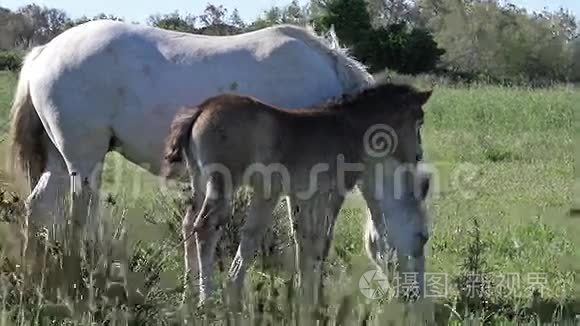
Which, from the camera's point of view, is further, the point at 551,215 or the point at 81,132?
the point at 551,215

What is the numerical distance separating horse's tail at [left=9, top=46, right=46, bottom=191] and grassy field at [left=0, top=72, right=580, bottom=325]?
173 millimetres

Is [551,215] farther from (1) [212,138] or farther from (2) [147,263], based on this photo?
Answer: (2) [147,263]

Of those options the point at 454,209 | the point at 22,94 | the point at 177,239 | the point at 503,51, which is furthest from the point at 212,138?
the point at 503,51

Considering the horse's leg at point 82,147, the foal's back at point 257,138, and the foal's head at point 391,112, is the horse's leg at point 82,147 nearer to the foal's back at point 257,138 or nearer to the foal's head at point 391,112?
the foal's back at point 257,138

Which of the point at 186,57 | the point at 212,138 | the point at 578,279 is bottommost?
the point at 578,279

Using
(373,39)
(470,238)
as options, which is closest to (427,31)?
(373,39)

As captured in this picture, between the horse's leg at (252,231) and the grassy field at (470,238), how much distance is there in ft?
0.64

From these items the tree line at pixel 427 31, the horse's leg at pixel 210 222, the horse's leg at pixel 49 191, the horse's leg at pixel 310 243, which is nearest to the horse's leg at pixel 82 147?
the horse's leg at pixel 49 191

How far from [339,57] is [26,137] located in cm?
205

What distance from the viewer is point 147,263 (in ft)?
14.6

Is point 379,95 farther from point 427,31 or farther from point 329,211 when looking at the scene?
point 427,31

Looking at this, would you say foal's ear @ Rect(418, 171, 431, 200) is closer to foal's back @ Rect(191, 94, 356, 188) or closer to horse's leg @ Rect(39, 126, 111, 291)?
foal's back @ Rect(191, 94, 356, 188)

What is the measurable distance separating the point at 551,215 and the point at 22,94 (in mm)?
4485

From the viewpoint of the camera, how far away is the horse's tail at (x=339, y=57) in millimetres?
6109
